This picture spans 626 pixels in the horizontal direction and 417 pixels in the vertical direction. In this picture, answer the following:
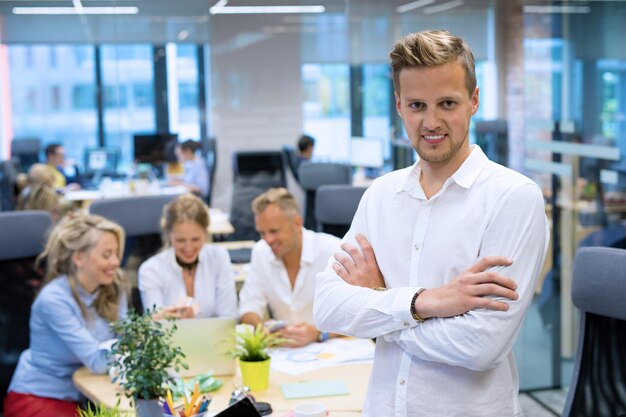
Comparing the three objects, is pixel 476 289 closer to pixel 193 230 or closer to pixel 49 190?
pixel 193 230

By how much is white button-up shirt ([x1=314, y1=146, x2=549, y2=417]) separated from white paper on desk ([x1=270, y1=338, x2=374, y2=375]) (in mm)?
1111

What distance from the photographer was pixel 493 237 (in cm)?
182

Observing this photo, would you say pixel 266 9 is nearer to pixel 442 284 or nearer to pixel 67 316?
pixel 67 316

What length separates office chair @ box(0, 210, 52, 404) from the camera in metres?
3.69

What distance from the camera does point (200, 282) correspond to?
3.88 metres

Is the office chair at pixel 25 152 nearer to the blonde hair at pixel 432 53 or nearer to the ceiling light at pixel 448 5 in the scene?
the ceiling light at pixel 448 5

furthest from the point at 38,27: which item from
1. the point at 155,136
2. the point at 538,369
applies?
A: the point at 538,369

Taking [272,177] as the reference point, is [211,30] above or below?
above

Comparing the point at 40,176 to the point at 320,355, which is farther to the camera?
the point at 40,176

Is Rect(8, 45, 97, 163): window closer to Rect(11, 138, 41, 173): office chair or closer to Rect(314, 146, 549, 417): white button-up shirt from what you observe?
Rect(11, 138, 41, 173): office chair

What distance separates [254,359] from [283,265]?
107 cm

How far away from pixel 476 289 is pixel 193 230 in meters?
2.25

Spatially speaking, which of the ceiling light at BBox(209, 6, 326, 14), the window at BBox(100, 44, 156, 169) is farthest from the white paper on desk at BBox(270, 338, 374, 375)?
the window at BBox(100, 44, 156, 169)

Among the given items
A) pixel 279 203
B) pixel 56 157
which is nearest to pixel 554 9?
pixel 279 203
